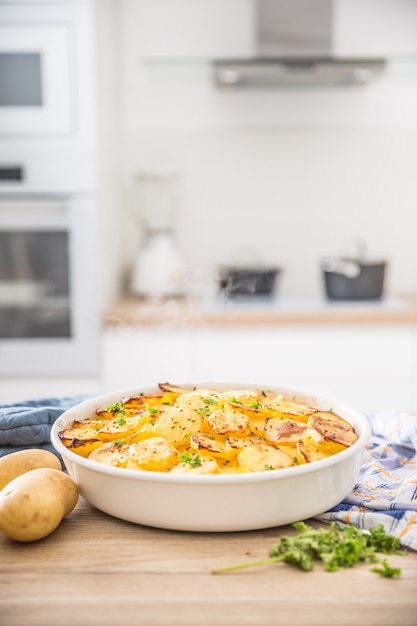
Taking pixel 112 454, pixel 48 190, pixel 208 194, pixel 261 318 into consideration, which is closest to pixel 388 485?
pixel 112 454

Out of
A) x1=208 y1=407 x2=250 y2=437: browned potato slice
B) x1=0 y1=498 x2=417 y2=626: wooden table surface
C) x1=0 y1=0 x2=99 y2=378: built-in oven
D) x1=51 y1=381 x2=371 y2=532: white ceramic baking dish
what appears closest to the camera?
x1=0 y1=498 x2=417 y2=626: wooden table surface

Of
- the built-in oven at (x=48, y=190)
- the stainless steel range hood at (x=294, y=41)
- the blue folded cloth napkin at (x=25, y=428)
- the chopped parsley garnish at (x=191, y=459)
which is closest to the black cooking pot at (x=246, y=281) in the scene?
the built-in oven at (x=48, y=190)

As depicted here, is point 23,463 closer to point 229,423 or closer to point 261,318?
point 229,423

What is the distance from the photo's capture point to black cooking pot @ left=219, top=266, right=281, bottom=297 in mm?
2703

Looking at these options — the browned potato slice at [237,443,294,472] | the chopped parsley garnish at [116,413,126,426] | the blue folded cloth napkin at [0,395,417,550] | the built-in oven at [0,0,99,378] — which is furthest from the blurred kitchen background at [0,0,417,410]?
the browned potato slice at [237,443,294,472]

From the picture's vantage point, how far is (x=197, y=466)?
823 mm

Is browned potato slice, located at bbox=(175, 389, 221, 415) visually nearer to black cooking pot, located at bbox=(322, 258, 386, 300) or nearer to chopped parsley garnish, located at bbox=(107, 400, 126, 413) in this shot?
chopped parsley garnish, located at bbox=(107, 400, 126, 413)

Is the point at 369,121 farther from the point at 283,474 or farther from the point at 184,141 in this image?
the point at 283,474

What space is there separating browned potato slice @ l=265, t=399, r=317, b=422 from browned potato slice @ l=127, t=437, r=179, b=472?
0.17 metres

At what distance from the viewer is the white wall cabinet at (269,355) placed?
8.11 ft

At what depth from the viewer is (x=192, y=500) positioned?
0.80 metres

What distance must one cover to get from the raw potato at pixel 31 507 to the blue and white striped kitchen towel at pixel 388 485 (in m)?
0.33

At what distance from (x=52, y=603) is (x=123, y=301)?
211 centimetres

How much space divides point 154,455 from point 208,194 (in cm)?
232
